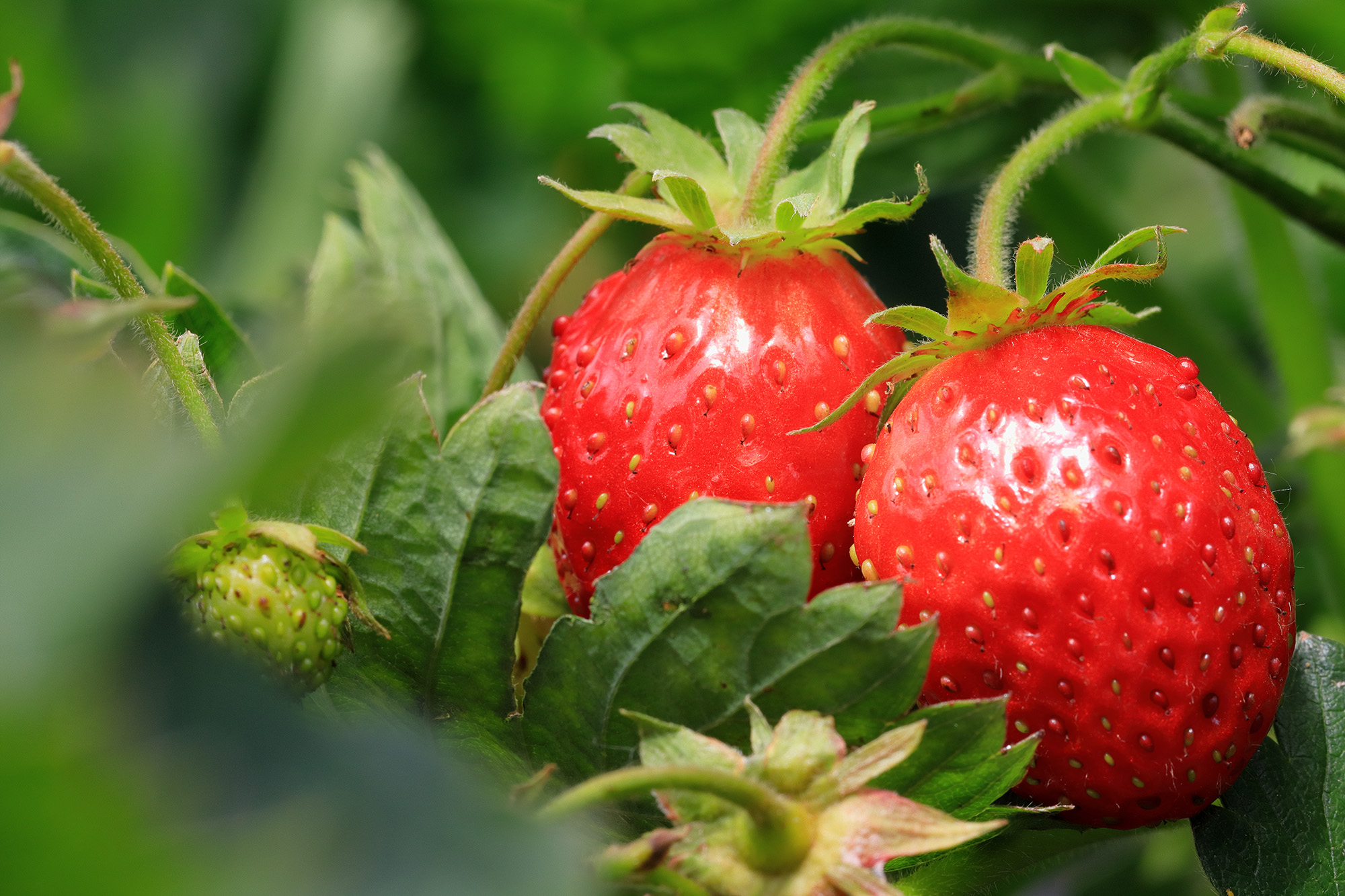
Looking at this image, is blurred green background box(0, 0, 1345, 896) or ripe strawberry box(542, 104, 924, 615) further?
ripe strawberry box(542, 104, 924, 615)

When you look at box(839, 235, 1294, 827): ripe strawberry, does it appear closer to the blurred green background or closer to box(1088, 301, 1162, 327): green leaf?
box(1088, 301, 1162, 327): green leaf

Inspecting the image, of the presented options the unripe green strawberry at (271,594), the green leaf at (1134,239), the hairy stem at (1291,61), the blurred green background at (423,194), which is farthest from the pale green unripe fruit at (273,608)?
the hairy stem at (1291,61)

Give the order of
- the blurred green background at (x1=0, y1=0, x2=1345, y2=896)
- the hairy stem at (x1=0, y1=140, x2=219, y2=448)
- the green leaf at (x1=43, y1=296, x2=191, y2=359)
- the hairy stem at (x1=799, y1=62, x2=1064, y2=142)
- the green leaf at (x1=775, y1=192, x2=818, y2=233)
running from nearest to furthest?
the blurred green background at (x1=0, y1=0, x2=1345, y2=896)
the green leaf at (x1=43, y1=296, x2=191, y2=359)
the hairy stem at (x1=0, y1=140, x2=219, y2=448)
the green leaf at (x1=775, y1=192, x2=818, y2=233)
the hairy stem at (x1=799, y1=62, x2=1064, y2=142)

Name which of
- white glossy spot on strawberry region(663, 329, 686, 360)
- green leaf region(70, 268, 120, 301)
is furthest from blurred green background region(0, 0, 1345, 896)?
white glossy spot on strawberry region(663, 329, 686, 360)

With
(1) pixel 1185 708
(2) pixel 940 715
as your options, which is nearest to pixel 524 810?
(2) pixel 940 715

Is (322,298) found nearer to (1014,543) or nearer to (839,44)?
(839,44)

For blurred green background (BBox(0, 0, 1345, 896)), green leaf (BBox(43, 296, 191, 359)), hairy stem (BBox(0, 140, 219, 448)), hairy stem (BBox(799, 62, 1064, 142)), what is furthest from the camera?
hairy stem (BBox(799, 62, 1064, 142))

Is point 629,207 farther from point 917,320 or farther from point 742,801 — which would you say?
point 742,801

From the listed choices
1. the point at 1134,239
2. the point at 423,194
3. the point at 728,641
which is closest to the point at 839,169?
the point at 1134,239
